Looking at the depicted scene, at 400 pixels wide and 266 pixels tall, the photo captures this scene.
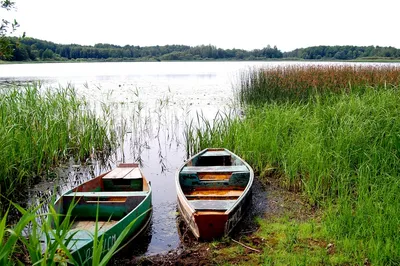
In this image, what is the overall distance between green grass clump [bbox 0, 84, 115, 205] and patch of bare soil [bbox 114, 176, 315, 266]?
258cm

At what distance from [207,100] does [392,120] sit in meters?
10.3

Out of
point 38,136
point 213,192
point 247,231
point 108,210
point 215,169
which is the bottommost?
point 247,231

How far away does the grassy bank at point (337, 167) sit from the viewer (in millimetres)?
3520

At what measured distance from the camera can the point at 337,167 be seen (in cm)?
494

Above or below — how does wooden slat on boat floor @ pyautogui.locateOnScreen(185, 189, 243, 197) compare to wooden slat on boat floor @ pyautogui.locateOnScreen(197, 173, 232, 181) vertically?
below

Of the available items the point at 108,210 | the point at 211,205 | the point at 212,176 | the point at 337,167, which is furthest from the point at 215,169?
the point at 108,210

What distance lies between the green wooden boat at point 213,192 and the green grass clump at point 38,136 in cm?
239

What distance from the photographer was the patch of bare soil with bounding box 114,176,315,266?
12.0 ft

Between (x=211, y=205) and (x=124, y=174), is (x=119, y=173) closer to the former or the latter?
(x=124, y=174)

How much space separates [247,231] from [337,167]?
1569mm

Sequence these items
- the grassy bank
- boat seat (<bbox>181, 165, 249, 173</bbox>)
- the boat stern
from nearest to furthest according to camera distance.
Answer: the grassy bank → the boat stern → boat seat (<bbox>181, 165, 249, 173</bbox>)

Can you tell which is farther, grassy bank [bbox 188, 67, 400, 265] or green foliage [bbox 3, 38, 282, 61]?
green foliage [bbox 3, 38, 282, 61]

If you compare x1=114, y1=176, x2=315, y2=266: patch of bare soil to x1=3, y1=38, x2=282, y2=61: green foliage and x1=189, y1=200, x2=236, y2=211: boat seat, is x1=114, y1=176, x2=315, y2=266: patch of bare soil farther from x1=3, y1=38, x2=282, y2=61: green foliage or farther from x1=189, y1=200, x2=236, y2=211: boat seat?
x1=3, y1=38, x2=282, y2=61: green foliage

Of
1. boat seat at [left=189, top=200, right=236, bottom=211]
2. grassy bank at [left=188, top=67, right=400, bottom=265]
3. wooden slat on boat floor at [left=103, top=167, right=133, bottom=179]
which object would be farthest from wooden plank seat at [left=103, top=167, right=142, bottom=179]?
grassy bank at [left=188, top=67, right=400, bottom=265]
